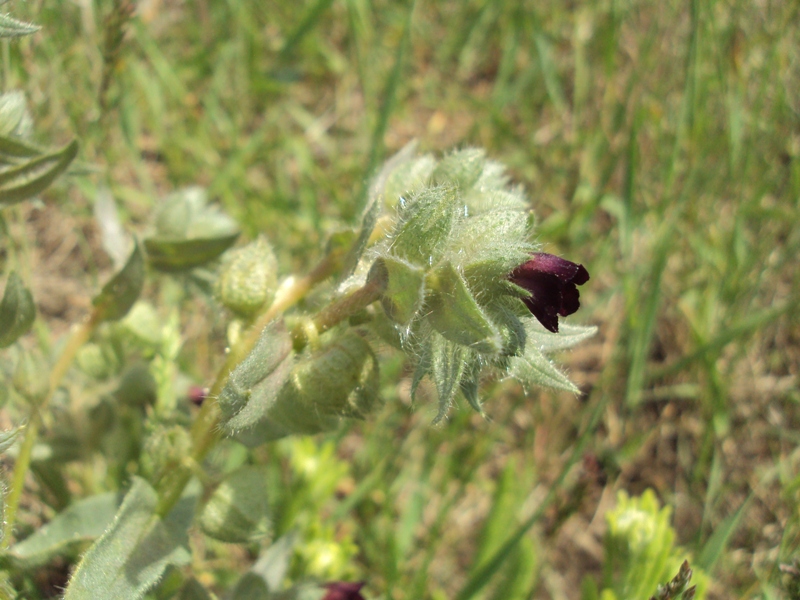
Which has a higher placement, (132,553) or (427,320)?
(427,320)

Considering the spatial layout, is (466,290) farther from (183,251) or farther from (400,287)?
(183,251)

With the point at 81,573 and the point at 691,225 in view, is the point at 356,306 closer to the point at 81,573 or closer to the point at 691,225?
the point at 81,573

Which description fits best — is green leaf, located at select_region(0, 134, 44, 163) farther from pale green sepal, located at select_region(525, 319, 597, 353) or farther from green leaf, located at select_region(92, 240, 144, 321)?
pale green sepal, located at select_region(525, 319, 597, 353)

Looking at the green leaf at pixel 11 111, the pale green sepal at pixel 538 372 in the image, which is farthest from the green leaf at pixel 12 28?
the pale green sepal at pixel 538 372

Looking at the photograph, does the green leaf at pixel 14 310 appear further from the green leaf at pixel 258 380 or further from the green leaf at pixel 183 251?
the green leaf at pixel 258 380

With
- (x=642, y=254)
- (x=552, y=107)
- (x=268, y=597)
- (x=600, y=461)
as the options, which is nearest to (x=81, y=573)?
(x=268, y=597)

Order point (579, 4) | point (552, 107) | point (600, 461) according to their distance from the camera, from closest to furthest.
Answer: point (600, 461) → point (552, 107) → point (579, 4)

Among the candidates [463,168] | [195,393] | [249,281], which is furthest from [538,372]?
[195,393]
